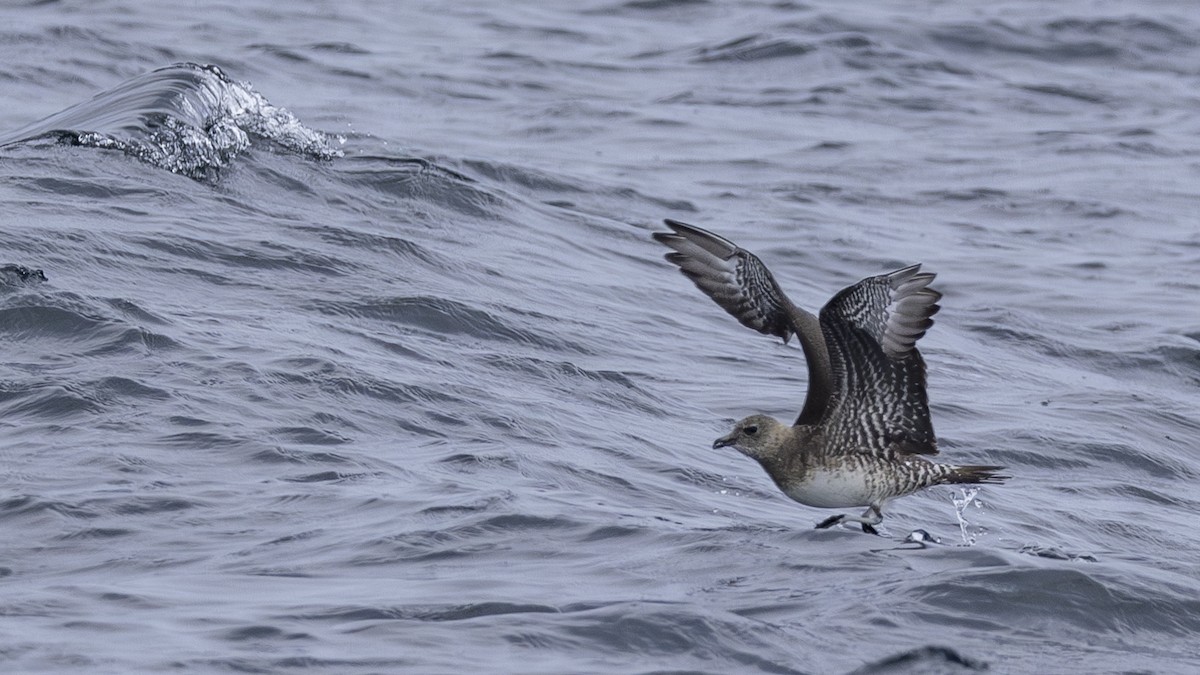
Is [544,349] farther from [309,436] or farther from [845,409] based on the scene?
[845,409]

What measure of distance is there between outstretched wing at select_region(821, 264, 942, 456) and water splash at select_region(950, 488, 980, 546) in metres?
0.70

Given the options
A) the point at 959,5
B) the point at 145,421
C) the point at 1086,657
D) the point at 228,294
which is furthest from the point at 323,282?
the point at 959,5

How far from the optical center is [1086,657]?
21.3 feet

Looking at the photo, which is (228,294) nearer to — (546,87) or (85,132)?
(85,132)

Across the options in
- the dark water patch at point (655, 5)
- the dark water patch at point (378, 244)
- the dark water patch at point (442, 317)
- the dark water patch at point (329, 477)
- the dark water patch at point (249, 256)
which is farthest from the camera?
the dark water patch at point (655, 5)

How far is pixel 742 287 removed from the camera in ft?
27.8

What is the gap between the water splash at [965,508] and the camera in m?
8.63

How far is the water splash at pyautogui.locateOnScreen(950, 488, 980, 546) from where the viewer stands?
28.3 feet

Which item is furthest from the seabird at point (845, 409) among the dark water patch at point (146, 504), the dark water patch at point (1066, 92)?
the dark water patch at point (1066, 92)

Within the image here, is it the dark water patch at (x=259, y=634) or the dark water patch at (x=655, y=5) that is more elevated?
the dark water patch at (x=655, y=5)

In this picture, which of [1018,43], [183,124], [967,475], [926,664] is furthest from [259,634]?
[1018,43]

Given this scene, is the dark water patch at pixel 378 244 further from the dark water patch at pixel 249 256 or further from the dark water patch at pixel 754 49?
the dark water patch at pixel 754 49

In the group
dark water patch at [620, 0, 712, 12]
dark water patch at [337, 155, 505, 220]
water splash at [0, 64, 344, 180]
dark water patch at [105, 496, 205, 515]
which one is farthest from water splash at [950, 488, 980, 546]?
dark water patch at [620, 0, 712, 12]

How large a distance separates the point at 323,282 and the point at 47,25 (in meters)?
9.94
